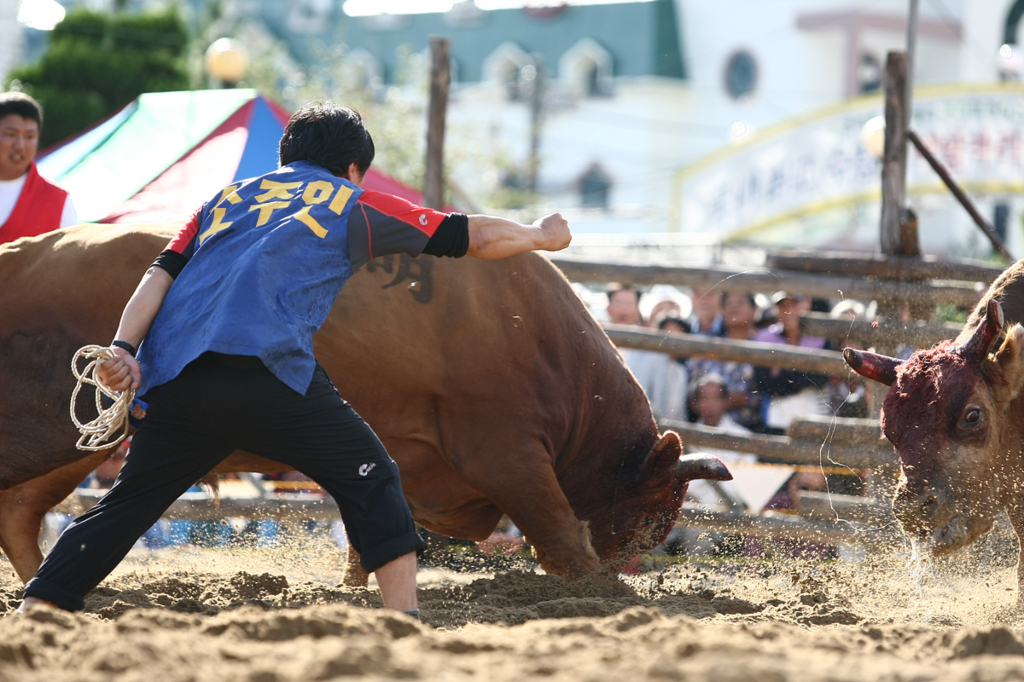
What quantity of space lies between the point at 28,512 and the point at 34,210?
155cm

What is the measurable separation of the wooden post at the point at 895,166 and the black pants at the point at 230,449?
4.46 meters

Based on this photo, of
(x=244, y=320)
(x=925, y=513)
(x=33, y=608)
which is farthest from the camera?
(x=925, y=513)

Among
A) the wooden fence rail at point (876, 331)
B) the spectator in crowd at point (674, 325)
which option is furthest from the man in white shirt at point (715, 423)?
the wooden fence rail at point (876, 331)

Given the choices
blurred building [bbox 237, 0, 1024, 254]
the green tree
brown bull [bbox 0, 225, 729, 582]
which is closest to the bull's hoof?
brown bull [bbox 0, 225, 729, 582]

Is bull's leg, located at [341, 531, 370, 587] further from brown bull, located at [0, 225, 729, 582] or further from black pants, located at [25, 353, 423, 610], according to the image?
black pants, located at [25, 353, 423, 610]

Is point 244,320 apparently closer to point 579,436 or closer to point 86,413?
point 86,413

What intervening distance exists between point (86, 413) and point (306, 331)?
143 cm

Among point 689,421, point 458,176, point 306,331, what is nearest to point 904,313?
point 689,421

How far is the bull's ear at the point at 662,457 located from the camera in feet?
13.9

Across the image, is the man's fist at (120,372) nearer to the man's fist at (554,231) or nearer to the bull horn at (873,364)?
the man's fist at (554,231)

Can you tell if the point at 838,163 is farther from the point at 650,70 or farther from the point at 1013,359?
the point at 1013,359

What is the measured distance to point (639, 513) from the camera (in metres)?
4.46

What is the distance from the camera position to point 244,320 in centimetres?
287

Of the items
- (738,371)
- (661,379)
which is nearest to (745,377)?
(738,371)
